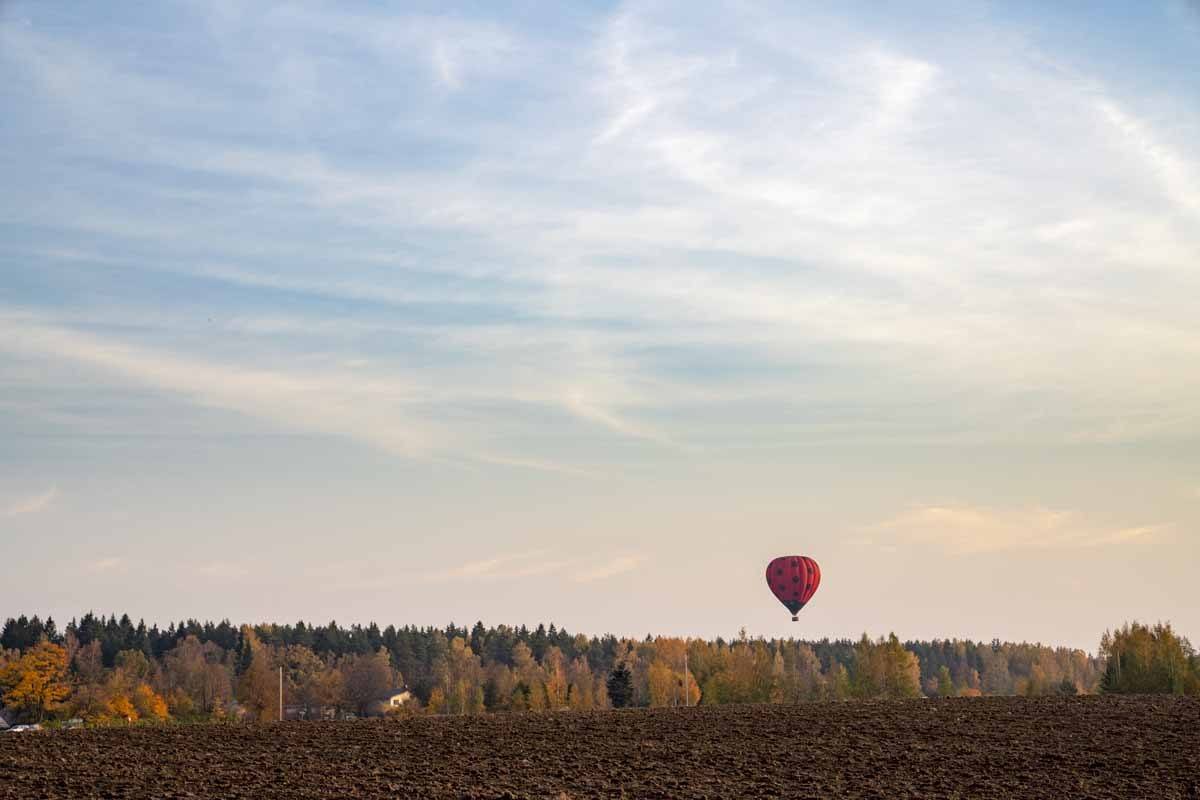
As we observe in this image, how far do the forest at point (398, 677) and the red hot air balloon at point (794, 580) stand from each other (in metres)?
9.62

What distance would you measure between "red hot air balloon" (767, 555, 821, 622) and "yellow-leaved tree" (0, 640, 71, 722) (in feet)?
202

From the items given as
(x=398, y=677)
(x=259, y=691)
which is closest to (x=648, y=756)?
(x=259, y=691)

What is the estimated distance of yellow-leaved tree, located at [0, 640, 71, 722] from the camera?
106 metres

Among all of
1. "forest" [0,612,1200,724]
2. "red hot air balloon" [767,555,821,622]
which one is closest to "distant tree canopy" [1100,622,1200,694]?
"forest" [0,612,1200,724]

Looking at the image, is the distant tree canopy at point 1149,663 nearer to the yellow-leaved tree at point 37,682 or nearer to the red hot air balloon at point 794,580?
the red hot air balloon at point 794,580

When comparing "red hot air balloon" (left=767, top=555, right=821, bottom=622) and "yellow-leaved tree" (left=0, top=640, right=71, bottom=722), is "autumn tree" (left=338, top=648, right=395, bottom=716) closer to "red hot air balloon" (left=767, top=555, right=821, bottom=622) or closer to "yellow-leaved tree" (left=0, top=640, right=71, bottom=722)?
"yellow-leaved tree" (left=0, top=640, right=71, bottom=722)

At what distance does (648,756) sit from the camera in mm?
44156

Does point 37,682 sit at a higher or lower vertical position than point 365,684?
higher

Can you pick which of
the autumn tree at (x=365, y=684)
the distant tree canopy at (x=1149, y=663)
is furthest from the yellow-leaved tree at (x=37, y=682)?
the distant tree canopy at (x=1149, y=663)

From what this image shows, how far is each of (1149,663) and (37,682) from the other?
8566 cm

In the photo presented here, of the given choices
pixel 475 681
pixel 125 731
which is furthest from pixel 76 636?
pixel 125 731

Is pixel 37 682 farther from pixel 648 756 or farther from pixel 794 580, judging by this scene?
pixel 648 756

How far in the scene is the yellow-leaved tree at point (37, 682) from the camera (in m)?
106

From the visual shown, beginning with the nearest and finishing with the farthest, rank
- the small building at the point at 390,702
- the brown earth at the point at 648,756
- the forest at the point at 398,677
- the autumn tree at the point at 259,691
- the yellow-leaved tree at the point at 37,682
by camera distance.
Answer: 1. the brown earth at the point at 648,756
2. the forest at the point at 398,677
3. the autumn tree at the point at 259,691
4. the yellow-leaved tree at the point at 37,682
5. the small building at the point at 390,702
